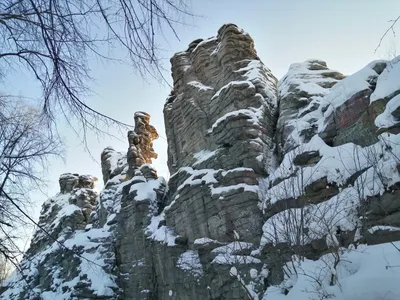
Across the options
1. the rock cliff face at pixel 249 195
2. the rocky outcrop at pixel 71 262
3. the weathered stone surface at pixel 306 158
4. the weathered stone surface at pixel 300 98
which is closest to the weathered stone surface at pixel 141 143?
the rock cliff face at pixel 249 195

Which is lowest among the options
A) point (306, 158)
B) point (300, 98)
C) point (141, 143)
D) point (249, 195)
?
point (249, 195)

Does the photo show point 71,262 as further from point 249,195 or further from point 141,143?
point 249,195

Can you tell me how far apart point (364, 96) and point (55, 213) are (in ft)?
93.1

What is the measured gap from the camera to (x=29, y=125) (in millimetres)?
4586

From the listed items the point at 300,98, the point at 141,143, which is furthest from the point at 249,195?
the point at 141,143

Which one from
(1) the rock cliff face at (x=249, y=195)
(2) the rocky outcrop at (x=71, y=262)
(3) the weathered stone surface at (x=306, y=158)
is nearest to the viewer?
(1) the rock cliff face at (x=249, y=195)

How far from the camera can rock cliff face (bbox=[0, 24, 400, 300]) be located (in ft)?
18.9

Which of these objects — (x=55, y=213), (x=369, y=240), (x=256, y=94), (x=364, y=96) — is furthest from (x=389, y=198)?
(x=55, y=213)

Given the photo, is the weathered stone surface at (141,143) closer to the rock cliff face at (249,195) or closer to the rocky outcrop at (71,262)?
the rock cliff face at (249,195)

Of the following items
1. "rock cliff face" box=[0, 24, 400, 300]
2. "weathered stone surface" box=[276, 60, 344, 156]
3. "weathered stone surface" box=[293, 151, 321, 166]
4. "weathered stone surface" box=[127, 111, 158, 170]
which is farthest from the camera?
"weathered stone surface" box=[127, 111, 158, 170]

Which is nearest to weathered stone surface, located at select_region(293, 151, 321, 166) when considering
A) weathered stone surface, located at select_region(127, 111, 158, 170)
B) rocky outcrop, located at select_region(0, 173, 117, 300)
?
rocky outcrop, located at select_region(0, 173, 117, 300)

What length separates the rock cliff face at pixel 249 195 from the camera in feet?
18.9

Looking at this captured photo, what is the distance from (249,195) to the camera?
11.5m

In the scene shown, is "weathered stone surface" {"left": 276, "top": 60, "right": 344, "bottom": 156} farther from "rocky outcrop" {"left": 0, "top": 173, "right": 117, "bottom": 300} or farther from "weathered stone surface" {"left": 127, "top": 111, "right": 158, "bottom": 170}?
"weathered stone surface" {"left": 127, "top": 111, "right": 158, "bottom": 170}
